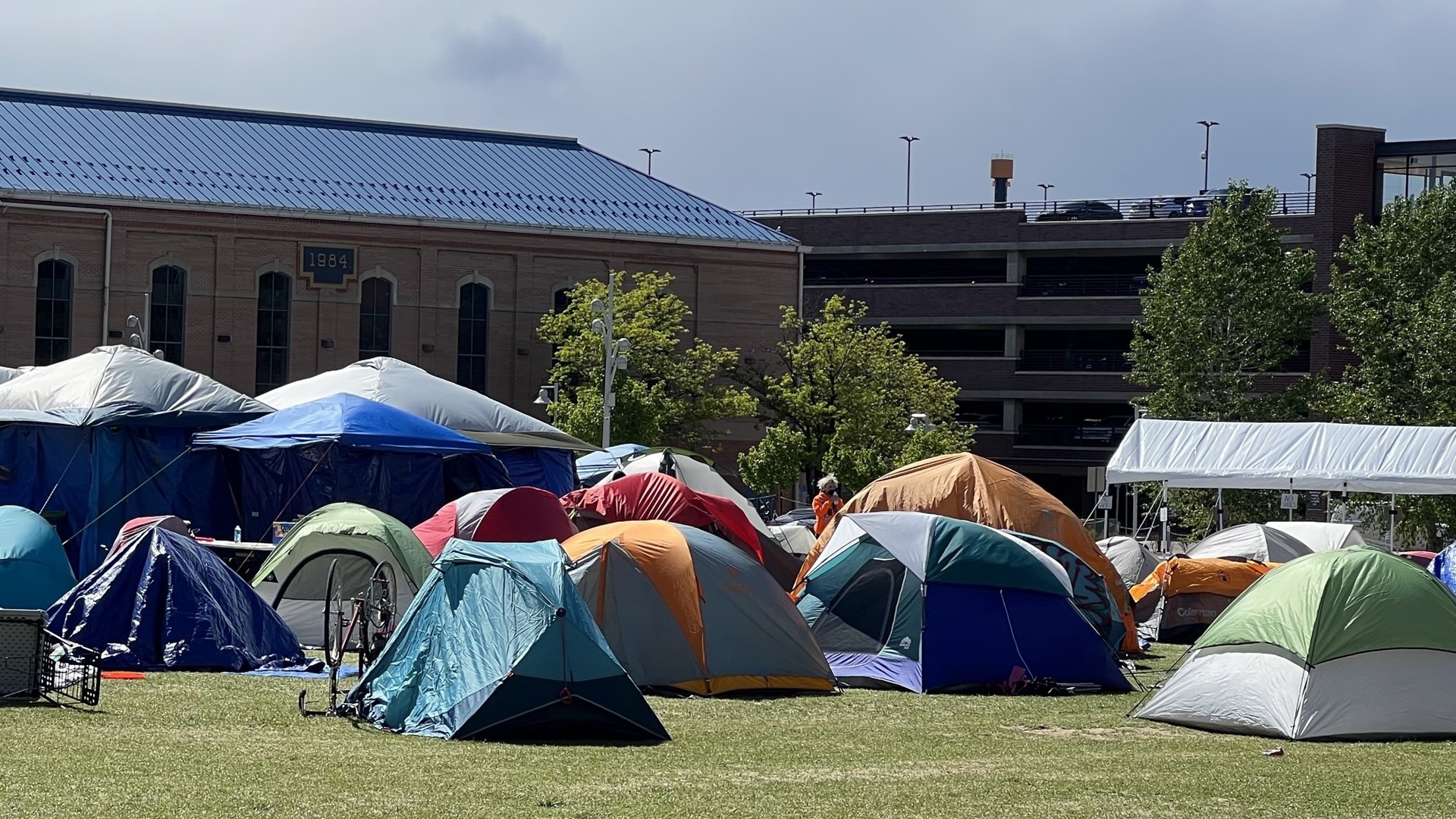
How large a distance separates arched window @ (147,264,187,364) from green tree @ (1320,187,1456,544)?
107ft

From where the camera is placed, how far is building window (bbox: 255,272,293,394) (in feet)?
185

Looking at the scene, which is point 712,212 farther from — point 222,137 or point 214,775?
point 214,775

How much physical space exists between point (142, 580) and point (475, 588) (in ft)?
15.9

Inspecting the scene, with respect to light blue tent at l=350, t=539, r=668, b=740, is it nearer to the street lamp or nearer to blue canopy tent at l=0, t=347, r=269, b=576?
blue canopy tent at l=0, t=347, r=269, b=576

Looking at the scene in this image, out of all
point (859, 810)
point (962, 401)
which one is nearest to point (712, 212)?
point (962, 401)

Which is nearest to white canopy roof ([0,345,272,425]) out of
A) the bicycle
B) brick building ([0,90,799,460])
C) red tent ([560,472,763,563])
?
red tent ([560,472,763,563])

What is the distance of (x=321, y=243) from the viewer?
56.6 meters

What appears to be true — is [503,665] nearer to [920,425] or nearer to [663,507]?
[663,507]

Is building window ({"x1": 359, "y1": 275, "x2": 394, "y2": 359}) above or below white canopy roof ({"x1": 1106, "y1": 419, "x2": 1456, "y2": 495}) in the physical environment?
above

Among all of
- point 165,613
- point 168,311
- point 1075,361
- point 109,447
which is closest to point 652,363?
point 168,311

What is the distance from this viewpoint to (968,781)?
489 inches

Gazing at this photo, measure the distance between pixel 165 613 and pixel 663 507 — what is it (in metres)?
7.25

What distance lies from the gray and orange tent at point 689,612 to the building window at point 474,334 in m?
42.5

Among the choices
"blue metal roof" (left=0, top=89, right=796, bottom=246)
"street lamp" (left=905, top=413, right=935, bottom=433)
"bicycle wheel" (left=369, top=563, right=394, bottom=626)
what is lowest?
"bicycle wheel" (left=369, top=563, right=394, bottom=626)
